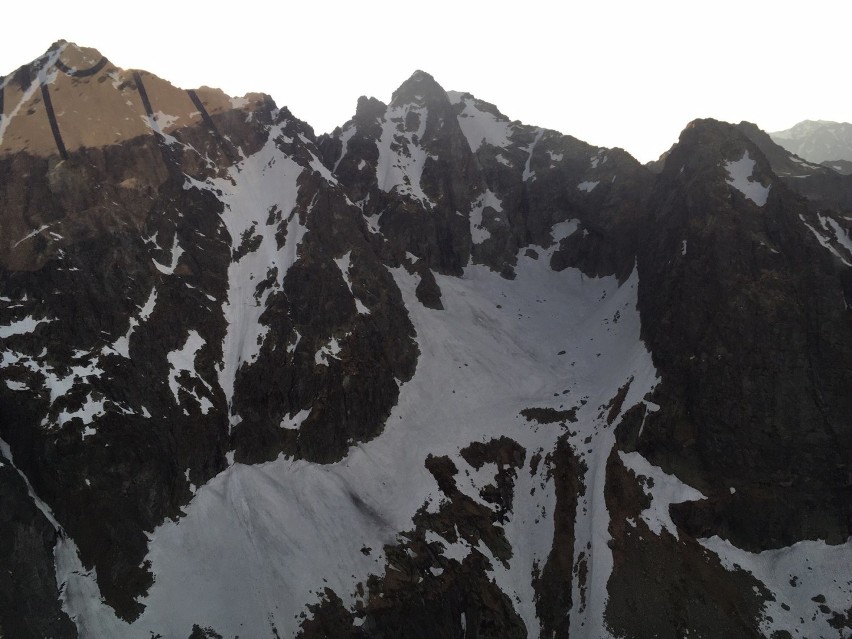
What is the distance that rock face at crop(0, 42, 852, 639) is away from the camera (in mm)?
41250

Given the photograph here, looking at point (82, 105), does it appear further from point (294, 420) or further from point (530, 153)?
point (530, 153)

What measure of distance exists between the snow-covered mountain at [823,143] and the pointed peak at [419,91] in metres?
145

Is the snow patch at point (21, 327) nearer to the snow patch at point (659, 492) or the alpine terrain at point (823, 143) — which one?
the snow patch at point (659, 492)

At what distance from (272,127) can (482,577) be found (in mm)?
83374

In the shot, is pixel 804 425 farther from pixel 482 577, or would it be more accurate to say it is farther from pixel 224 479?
pixel 224 479

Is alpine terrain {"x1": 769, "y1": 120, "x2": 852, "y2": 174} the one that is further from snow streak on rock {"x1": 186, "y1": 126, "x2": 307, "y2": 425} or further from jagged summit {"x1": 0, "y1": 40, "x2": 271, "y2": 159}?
jagged summit {"x1": 0, "y1": 40, "x2": 271, "y2": 159}

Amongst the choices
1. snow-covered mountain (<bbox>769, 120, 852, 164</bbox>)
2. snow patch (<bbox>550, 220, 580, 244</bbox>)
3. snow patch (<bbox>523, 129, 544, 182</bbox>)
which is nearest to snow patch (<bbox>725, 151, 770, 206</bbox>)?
snow patch (<bbox>550, 220, 580, 244</bbox>)

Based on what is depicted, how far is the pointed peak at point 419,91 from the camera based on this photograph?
120000 mm

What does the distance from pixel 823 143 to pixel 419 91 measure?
6354 inches

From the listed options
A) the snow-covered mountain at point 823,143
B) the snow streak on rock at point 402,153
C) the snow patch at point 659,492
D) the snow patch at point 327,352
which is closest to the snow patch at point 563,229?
the snow streak on rock at point 402,153

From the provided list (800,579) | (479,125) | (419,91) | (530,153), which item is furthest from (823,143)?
(800,579)

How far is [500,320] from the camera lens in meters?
81.8

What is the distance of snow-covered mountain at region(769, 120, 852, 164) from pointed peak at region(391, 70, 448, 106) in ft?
475

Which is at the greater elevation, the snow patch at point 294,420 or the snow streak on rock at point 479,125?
the snow streak on rock at point 479,125
